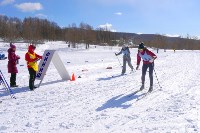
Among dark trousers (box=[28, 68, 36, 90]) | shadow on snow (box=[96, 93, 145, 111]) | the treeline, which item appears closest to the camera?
shadow on snow (box=[96, 93, 145, 111])

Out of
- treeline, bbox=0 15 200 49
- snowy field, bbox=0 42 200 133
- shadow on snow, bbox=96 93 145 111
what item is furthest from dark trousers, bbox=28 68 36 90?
treeline, bbox=0 15 200 49

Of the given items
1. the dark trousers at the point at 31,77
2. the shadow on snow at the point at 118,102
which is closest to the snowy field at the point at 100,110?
the shadow on snow at the point at 118,102

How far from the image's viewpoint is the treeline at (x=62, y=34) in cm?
8371

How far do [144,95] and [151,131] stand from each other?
4.00 meters

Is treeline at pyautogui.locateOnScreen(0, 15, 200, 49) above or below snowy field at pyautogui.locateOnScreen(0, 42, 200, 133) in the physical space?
above

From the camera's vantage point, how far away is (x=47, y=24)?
126m

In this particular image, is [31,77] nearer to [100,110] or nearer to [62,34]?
[100,110]

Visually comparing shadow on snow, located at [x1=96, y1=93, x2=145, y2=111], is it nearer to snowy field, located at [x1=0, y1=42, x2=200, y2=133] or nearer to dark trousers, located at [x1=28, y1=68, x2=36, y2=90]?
snowy field, located at [x1=0, y1=42, x2=200, y2=133]

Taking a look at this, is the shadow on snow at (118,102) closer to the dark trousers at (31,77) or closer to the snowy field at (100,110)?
the snowy field at (100,110)

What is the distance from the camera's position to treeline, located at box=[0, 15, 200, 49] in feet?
275

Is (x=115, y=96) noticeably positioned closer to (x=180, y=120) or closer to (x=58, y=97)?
(x=58, y=97)

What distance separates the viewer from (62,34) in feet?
432

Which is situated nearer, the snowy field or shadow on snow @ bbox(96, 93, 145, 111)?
the snowy field

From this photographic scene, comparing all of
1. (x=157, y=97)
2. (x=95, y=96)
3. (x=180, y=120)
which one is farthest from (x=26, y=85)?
(x=180, y=120)
